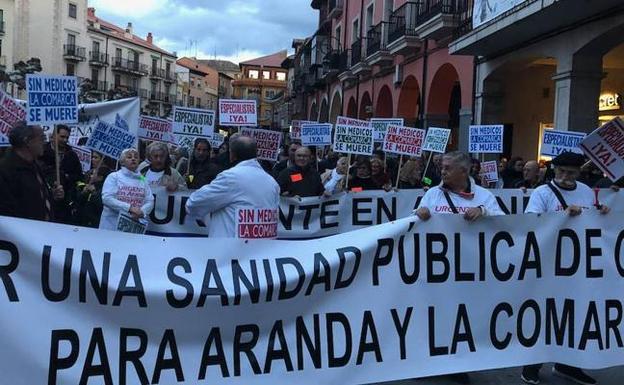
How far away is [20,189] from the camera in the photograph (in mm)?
4844

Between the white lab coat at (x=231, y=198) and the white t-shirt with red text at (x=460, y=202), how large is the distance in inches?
48.3

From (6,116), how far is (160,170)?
2.06 meters

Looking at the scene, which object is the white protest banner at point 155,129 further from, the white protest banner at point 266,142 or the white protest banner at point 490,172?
the white protest banner at point 490,172

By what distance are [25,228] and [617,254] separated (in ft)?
13.1

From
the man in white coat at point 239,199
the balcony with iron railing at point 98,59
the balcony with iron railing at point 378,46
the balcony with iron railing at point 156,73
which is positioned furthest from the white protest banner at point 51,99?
the balcony with iron railing at point 156,73

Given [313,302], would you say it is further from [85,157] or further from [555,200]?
[85,157]

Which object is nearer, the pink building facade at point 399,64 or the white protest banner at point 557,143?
the white protest banner at point 557,143

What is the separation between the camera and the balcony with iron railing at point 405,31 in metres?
21.6

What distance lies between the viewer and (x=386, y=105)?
28.8 meters

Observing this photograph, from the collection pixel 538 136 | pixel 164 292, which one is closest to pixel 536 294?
pixel 164 292

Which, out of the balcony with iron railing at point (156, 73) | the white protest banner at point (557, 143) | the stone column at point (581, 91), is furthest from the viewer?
the balcony with iron railing at point (156, 73)

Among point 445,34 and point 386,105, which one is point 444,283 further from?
point 386,105

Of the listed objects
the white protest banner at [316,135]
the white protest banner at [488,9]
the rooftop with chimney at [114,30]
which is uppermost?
the rooftop with chimney at [114,30]

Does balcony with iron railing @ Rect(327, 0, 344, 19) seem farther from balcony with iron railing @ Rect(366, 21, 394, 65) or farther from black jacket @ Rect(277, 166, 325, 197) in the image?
black jacket @ Rect(277, 166, 325, 197)
